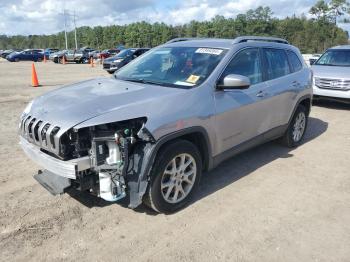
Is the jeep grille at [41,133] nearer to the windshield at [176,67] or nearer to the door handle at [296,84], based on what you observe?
the windshield at [176,67]

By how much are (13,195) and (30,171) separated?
76 cm

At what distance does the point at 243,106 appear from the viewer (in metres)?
4.70

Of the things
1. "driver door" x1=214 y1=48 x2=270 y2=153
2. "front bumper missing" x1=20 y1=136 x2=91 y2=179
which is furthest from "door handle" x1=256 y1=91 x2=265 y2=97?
"front bumper missing" x1=20 y1=136 x2=91 y2=179

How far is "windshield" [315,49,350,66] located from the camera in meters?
10.8

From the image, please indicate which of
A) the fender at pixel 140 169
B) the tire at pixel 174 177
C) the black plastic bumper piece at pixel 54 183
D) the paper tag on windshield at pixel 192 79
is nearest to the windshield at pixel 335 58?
the paper tag on windshield at pixel 192 79

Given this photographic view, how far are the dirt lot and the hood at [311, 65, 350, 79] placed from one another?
16.3 ft

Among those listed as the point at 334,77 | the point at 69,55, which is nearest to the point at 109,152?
the point at 334,77

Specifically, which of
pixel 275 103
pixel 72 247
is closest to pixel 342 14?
pixel 275 103

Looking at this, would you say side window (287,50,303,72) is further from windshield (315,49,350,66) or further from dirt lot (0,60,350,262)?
windshield (315,49,350,66)

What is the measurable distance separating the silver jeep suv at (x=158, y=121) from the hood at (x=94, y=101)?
0.01 metres

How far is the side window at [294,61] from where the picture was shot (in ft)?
20.2

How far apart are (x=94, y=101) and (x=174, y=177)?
3.90ft

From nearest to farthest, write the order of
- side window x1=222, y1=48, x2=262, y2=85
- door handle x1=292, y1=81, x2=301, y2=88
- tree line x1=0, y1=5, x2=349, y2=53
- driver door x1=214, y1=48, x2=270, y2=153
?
1. driver door x1=214, y1=48, x2=270, y2=153
2. side window x1=222, y1=48, x2=262, y2=85
3. door handle x1=292, y1=81, x2=301, y2=88
4. tree line x1=0, y1=5, x2=349, y2=53

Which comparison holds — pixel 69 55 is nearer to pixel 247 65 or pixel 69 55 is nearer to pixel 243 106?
pixel 247 65
